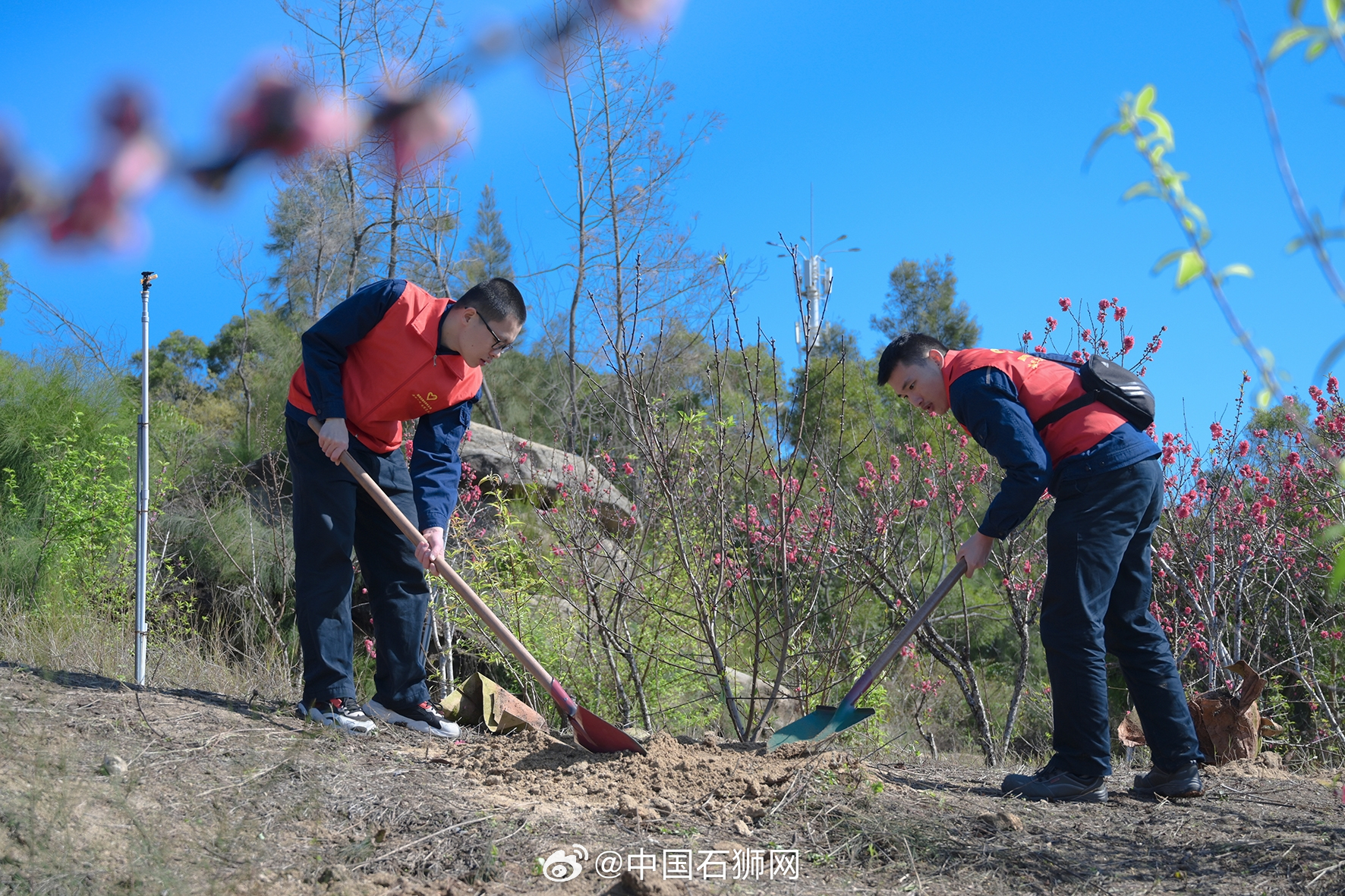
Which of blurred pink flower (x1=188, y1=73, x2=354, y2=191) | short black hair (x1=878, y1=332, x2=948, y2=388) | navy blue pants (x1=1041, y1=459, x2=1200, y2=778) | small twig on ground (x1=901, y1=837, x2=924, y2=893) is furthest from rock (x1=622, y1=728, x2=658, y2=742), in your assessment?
blurred pink flower (x1=188, y1=73, x2=354, y2=191)

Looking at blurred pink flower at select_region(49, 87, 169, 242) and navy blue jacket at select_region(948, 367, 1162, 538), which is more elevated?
navy blue jacket at select_region(948, 367, 1162, 538)

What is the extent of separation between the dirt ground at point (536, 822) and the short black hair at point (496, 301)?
156 cm

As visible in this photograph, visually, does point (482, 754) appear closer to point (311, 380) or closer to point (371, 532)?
point (371, 532)

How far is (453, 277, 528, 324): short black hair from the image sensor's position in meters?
3.54

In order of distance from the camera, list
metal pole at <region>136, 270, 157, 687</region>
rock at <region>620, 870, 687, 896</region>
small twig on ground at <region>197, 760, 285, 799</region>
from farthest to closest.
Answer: metal pole at <region>136, 270, 157, 687</region>, small twig on ground at <region>197, 760, 285, 799</region>, rock at <region>620, 870, 687, 896</region>

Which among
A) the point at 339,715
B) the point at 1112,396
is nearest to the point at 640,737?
the point at 339,715

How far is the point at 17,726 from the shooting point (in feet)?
10.0

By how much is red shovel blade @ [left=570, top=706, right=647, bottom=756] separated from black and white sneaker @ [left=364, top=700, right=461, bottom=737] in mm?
655

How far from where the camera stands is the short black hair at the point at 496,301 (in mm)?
3539

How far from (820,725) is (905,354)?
1.41m

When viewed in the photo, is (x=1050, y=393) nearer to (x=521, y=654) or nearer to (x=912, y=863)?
(x=912, y=863)

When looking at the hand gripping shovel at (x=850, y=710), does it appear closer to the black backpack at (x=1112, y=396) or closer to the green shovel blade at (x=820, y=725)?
the green shovel blade at (x=820, y=725)

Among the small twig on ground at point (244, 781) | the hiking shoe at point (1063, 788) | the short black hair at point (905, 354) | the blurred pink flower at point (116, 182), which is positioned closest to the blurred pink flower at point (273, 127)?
the blurred pink flower at point (116, 182)

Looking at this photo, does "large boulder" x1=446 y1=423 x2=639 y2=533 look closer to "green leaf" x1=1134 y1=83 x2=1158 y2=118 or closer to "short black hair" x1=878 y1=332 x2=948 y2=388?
"short black hair" x1=878 y1=332 x2=948 y2=388
